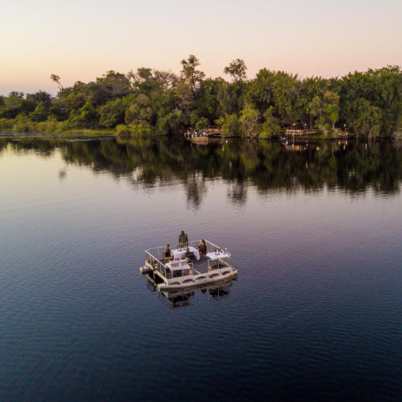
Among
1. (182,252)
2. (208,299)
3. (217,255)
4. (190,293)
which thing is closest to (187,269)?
(182,252)

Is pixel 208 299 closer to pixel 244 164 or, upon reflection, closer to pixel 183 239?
pixel 183 239

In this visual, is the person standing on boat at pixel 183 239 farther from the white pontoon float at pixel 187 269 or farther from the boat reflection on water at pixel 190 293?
the boat reflection on water at pixel 190 293

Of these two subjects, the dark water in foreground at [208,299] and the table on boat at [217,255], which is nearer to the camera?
the dark water in foreground at [208,299]


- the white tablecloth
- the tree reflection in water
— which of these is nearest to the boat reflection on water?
the white tablecloth

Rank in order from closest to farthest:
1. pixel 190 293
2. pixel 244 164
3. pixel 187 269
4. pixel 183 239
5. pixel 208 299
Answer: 1. pixel 208 299
2. pixel 190 293
3. pixel 187 269
4. pixel 183 239
5. pixel 244 164

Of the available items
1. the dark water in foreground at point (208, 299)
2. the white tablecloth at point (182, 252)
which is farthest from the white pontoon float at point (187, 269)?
the dark water in foreground at point (208, 299)

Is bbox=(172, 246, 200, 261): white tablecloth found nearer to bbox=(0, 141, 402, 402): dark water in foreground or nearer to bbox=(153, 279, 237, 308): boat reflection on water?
bbox=(153, 279, 237, 308): boat reflection on water
